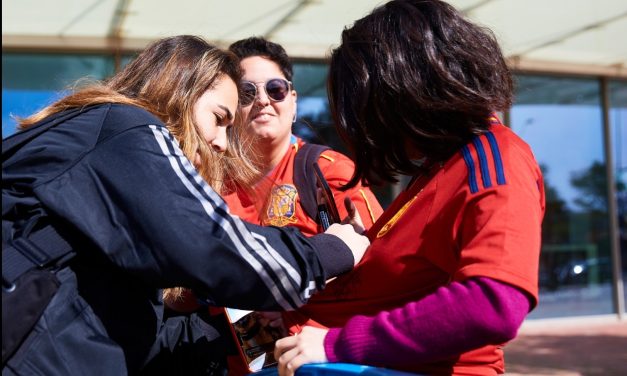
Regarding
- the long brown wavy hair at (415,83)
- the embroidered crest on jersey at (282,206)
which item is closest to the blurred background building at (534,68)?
the embroidered crest on jersey at (282,206)

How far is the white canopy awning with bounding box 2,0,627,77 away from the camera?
7.09m

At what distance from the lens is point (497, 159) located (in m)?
1.39

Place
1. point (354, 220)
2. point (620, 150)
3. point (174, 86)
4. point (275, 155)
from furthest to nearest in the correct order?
point (620, 150)
point (275, 155)
point (354, 220)
point (174, 86)

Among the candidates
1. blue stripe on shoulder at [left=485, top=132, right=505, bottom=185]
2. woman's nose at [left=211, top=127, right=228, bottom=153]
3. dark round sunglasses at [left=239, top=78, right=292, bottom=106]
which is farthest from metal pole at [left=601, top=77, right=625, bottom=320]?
blue stripe on shoulder at [left=485, top=132, right=505, bottom=185]

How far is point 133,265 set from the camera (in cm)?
140

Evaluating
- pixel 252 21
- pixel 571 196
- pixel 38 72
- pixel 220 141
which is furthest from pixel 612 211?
pixel 220 141

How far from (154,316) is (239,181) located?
1.07 m

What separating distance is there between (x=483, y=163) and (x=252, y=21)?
6552mm

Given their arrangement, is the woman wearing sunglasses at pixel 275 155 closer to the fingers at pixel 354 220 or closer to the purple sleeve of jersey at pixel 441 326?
the fingers at pixel 354 220

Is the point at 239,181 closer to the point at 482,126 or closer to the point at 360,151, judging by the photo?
the point at 360,151

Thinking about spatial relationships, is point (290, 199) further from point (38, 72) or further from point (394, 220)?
point (38, 72)

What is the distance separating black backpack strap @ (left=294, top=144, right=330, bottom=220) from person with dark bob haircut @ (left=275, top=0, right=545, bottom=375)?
Result: 2.61ft

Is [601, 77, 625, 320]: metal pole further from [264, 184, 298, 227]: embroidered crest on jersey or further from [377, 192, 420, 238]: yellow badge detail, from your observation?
[377, 192, 420, 238]: yellow badge detail

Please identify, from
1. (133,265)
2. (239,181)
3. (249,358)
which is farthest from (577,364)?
(133,265)
